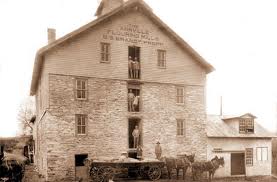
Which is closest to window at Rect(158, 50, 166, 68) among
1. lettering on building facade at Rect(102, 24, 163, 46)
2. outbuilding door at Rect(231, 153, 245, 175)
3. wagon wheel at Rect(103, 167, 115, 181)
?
lettering on building facade at Rect(102, 24, 163, 46)

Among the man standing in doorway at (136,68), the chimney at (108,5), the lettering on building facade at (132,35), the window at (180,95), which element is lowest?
the window at (180,95)

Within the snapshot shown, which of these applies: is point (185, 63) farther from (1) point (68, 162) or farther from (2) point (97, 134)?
(1) point (68, 162)

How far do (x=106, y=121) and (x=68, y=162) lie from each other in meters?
3.85

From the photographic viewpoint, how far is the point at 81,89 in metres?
25.6

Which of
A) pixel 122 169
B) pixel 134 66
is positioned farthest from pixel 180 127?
pixel 122 169

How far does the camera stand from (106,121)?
26.0m

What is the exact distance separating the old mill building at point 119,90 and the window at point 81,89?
7 cm

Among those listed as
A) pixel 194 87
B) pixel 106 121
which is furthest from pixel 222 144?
pixel 106 121

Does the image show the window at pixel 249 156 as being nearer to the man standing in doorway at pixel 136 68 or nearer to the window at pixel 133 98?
the window at pixel 133 98

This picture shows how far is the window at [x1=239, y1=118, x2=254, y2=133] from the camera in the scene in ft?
107

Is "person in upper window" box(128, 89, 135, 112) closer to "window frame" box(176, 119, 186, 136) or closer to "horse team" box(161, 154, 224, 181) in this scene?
"window frame" box(176, 119, 186, 136)

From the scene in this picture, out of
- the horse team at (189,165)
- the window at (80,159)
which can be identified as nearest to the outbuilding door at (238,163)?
the horse team at (189,165)

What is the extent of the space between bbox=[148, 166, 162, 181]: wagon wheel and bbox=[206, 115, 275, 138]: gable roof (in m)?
7.90

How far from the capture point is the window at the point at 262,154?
3262 cm
